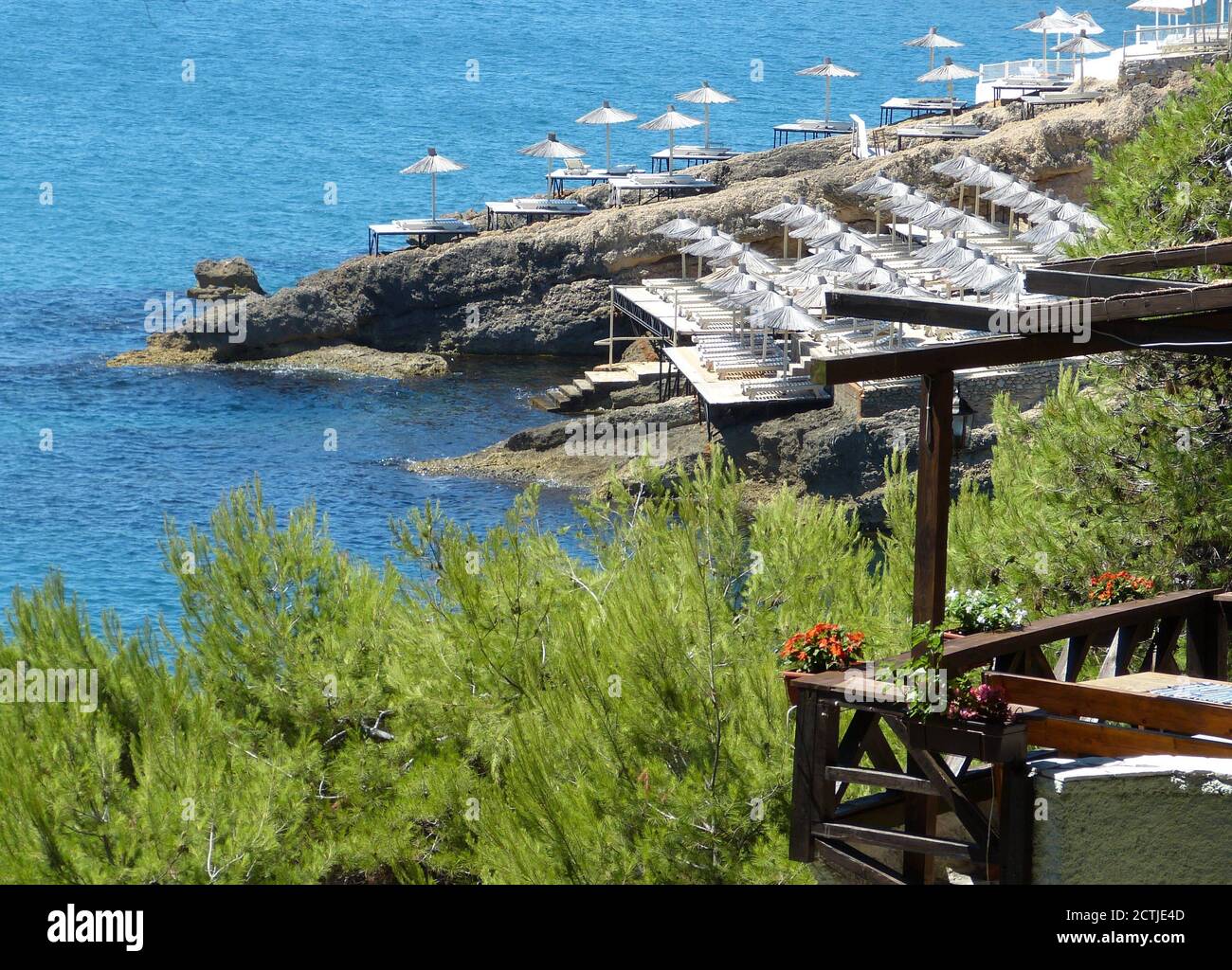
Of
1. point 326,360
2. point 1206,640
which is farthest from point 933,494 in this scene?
point 326,360

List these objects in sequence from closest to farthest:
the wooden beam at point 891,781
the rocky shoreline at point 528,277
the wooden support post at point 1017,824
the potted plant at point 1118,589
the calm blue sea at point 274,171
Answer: the wooden support post at point 1017,824 < the wooden beam at point 891,781 < the potted plant at point 1118,589 < the calm blue sea at point 274,171 < the rocky shoreline at point 528,277

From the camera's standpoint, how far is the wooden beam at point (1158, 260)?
7.95 metres

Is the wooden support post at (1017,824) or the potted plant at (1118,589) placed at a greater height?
the potted plant at (1118,589)

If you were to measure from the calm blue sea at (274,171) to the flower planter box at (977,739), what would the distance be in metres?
20.8

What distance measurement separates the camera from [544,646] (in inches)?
428

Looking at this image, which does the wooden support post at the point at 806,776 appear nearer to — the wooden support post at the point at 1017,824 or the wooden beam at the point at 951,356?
the wooden support post at the point at 1017,824

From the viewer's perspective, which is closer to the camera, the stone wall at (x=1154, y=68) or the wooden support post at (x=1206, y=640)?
the wooden support post at (x=1206, y=640)

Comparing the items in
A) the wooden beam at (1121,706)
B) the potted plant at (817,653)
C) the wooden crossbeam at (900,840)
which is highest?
the potted plant at (817,653)

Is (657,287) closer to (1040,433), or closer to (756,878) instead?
(1040,433)

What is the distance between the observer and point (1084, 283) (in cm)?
796

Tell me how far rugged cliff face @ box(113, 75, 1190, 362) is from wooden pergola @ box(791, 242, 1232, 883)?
37.4 m

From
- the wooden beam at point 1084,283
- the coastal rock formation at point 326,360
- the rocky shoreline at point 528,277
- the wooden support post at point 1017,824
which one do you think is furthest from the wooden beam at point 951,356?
the coastal rock formation at point 326,360

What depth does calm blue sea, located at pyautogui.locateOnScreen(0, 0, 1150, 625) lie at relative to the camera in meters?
36.1

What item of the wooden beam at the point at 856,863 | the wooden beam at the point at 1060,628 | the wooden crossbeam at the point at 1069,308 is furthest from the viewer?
the wooden crossbeam at the point at 1069,308
